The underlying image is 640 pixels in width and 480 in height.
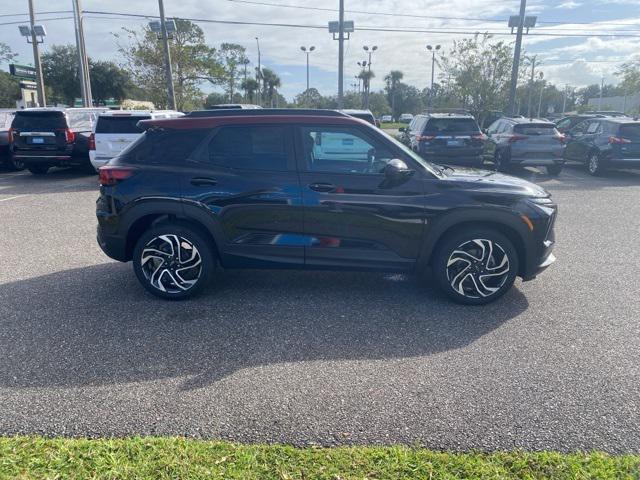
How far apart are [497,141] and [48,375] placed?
1430 cm

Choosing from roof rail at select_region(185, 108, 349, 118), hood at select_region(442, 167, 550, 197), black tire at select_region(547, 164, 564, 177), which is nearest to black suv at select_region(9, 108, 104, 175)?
roof rail at select_region(185, 108, 349, 118)

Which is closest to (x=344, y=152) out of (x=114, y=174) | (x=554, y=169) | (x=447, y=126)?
(x=114, y=174)

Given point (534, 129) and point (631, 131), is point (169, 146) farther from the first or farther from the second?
point (631, 131)

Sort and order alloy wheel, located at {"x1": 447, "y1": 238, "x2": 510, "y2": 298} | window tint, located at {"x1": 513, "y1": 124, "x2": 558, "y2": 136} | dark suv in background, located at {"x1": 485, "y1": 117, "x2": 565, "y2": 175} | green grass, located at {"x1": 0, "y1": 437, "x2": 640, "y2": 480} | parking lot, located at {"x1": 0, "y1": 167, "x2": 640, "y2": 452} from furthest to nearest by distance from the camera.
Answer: window tint, located at {"x1": 513, "y1": 124, "x2": 558, "y2": 136}
dark suv in background, located at {"x1": 485, "y1": 117, "x2": 565, "y2": 175}
alloy wheel, located at {"x1": 447, "y1": 238, "x2": 510, "y2": 298}
parking lot, located at {"x1": 0, "y1": 167, "x2": 640, "y2": 452}
green grass, located at {"x1": 0, "y1": 437, "x2": 640, "y2": 480}

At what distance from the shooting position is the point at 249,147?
15.6 feet

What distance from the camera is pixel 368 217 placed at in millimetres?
4602

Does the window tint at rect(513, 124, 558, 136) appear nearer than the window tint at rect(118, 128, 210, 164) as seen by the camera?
No

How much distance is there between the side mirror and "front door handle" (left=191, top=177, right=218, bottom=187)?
1633 millimetres

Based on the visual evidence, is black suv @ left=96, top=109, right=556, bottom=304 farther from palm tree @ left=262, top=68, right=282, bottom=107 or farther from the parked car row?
palm tree @ left=262, top=68, right=282, bottom=107

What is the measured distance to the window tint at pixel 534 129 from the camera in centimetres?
1394

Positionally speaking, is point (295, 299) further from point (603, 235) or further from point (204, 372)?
point (603, 235)

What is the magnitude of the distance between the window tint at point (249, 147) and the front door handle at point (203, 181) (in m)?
0.18

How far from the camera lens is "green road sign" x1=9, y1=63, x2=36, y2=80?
43.3m

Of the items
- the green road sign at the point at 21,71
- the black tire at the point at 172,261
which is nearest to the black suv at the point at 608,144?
the black tire at the point at 172,261
